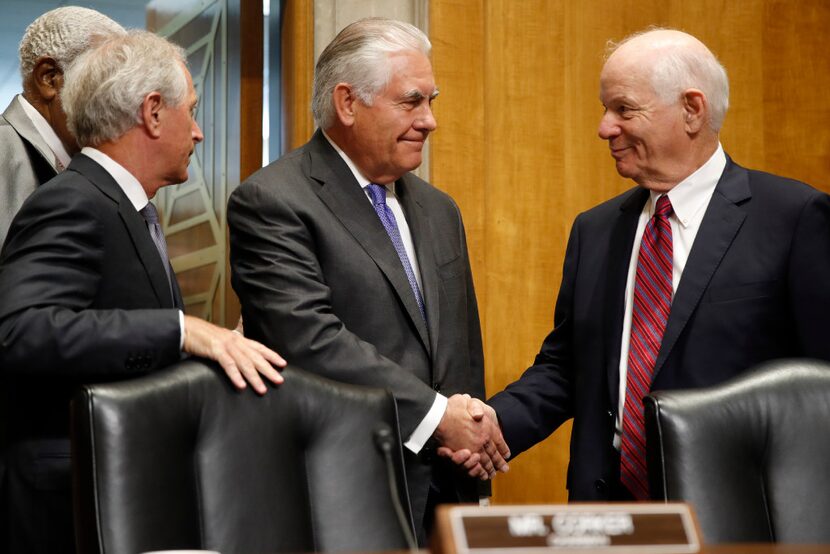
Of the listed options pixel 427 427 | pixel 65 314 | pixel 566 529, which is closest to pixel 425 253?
pixel 427 427

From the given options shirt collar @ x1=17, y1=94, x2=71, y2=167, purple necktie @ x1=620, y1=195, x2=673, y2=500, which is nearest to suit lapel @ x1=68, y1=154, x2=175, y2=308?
shirt collar @ x1=17, y1=94, x2=71, y2=167

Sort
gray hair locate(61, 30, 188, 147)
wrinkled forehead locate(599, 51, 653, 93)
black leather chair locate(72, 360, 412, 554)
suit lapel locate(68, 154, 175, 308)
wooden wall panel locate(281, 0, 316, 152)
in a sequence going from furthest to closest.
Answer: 1. wooden wall panel locate(281, 0, 316, 152)
2. wrinkled forehead locate(599, 51, 653, 93)
3. gray hair locate(61, 30, 188, 147)
4. suit lapel locate(68, 154, 175, 308)
5. black leather chair locate(72, 360, 412, 554)

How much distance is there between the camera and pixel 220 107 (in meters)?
3.84

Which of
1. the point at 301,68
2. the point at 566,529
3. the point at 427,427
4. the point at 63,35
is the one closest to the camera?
the point at 566,529

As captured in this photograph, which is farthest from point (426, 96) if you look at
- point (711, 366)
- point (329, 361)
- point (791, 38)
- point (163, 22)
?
point (791, 38)

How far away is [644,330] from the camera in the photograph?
2.54 meters

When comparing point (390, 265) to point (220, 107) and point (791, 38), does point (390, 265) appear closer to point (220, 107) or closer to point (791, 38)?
point (220, 107)

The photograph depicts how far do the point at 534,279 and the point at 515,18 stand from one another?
89cm

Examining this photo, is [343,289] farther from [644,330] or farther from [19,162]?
[19,162]

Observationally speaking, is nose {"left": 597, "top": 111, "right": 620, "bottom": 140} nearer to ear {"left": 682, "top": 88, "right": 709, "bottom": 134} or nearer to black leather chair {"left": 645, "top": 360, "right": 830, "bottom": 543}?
ear {"left": 682, "top": 88, "right": 709, "bottom": 134}

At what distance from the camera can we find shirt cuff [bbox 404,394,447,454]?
2451 mm

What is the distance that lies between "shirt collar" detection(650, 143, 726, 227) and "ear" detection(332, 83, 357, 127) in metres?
0.75

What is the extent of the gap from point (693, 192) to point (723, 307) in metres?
0.30

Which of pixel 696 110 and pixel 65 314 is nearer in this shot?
pixel 65 314
